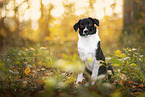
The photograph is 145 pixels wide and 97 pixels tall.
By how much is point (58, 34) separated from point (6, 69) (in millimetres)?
9543

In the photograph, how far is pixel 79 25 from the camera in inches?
128

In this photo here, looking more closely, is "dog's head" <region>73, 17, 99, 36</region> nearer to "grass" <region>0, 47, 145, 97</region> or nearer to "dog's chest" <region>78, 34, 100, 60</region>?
"dog's chest" <region>78, 34, 100, 60</region>

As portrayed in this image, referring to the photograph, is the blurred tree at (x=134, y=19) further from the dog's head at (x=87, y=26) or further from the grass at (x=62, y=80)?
the dog's head at (x=87, y=26)

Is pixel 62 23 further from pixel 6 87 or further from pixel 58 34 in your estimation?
pixel 6 87

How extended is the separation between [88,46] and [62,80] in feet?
2.89

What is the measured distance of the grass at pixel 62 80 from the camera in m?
1.45

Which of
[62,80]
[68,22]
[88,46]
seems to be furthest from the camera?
[68,22]

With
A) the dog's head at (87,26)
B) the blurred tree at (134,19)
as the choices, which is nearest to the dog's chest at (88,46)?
the dog's head at (87,26)

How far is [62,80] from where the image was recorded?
9.14 feet

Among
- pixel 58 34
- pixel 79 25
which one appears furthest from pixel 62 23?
pixel 79 25

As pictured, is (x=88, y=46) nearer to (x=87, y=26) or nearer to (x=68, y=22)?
(x=87, y=26)

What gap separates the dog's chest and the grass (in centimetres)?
45

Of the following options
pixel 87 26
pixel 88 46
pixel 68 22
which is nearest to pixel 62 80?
pixel 88 46

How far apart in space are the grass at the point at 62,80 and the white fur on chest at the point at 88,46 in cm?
44
